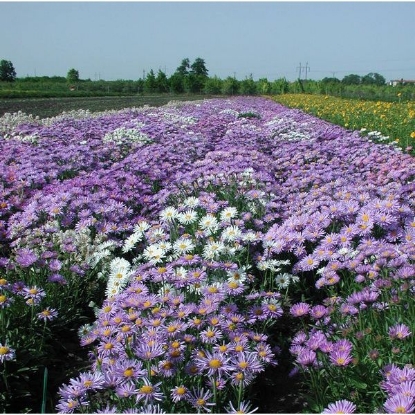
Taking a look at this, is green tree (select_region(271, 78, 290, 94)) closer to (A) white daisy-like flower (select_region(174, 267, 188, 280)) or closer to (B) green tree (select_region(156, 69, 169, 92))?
(B) green tree (select_region(156, 69, 169, 92))

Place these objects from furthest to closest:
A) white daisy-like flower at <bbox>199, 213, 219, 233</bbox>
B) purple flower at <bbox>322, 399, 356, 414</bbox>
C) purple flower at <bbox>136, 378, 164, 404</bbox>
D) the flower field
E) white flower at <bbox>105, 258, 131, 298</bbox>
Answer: white daisy-like flower at <bbox>199, 213, 219, 233</bbox>, white flower at <bbox>105, 258, 131, 298</bbox>, the flower field, purple flower at <bbox>136, 378, 164, 404</bbox>, purple flower at <bbox>322, 399, 356, 414</bbox>

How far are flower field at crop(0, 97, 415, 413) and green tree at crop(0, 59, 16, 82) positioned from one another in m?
93.7

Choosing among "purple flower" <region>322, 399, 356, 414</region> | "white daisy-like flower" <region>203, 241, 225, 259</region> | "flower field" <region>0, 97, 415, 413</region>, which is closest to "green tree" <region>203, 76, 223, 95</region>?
"flower field" <region>0, 97, 415, 413</region>

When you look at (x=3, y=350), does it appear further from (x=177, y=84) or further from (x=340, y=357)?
(x=177, y=84)

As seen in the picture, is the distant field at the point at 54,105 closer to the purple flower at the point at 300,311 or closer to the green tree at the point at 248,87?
the purple flower at the point at 300,311

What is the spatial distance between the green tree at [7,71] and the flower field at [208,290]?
93.7 metres

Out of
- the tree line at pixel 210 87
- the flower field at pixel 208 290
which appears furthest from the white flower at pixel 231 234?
the tree line at pixel 210 87

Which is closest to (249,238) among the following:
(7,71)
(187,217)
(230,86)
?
(187,217)

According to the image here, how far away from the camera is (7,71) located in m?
91.8

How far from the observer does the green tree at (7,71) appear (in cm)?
8962

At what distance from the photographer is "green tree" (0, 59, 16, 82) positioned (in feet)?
294

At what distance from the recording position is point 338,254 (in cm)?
302

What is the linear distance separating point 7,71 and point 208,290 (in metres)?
100

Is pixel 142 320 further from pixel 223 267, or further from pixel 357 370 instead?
pixel 357 370
